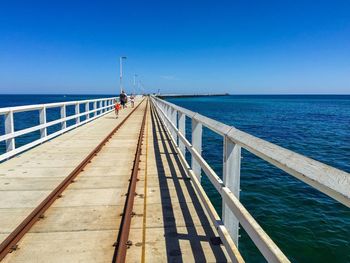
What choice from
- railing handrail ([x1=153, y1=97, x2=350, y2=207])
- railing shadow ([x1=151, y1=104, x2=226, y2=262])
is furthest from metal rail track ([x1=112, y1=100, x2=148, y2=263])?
railing handrail ([x1=153, y1=97, x2=350, y2=207])

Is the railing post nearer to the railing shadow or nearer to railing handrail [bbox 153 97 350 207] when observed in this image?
the railing shadow

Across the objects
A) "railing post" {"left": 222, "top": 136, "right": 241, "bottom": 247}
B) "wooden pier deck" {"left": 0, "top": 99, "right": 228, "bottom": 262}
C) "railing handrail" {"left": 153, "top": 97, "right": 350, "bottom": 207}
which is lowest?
"wooden pier deck" {"left": 0, "top": 99, "right": 228, "bottom": 262}

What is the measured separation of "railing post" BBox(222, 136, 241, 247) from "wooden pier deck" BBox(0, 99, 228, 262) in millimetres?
322

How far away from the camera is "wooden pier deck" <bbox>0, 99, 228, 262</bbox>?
363cm

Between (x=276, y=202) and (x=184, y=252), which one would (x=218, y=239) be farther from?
(x=276, y=202)

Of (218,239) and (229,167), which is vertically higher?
(229,167)

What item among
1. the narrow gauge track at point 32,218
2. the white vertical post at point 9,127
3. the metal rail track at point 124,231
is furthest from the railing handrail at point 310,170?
the white vertical post at point 9,127

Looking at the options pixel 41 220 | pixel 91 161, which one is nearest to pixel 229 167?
pixel 41 220

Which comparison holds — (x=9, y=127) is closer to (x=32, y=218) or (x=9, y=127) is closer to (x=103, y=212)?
(x=32, y=218)

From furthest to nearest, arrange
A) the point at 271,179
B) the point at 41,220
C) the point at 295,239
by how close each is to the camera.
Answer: the point at 271,179, the point at 295,239, the point at 41,220

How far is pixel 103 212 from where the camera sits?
15.9ft

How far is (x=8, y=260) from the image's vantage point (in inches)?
135

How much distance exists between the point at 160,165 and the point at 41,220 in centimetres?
374

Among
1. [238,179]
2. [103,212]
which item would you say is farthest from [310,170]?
[103,212]
